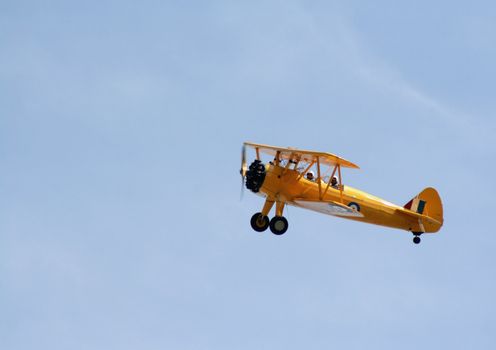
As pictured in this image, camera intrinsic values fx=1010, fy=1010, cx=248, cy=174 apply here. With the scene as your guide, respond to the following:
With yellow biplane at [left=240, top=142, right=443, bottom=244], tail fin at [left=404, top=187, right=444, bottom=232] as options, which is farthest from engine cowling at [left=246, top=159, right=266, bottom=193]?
tail fin at [left=404, top=187, right=444, bottom=232]

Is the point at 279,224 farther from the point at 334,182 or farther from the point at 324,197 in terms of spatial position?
the point at 334,182

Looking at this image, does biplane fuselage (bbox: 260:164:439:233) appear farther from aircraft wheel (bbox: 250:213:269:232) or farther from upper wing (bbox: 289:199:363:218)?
aircraft wheel (bbox: 250:213:269:232)

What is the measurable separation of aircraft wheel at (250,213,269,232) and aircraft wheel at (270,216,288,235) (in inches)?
20.9

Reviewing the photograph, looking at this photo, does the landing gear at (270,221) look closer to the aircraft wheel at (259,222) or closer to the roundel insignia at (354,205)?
the aircraft wheel at (259,222)

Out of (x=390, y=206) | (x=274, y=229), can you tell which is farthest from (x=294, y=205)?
(x=390, y=206)

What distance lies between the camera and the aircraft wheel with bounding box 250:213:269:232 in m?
32.6

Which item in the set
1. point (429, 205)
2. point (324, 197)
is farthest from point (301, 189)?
point (429, 205)

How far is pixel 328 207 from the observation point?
104 ft

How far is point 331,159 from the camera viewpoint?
32.1 m

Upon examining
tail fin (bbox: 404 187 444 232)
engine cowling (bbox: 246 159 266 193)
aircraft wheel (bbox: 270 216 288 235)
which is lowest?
aircraft wheel (bbox: 270 216 288 235)

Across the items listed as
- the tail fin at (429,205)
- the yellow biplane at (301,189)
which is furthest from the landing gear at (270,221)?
the tail fin at (429,205)

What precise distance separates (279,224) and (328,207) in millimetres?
1648

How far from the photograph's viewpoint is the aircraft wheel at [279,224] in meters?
32.1

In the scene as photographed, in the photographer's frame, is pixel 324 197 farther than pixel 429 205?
No
